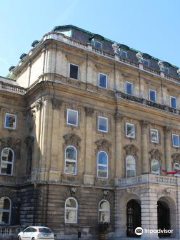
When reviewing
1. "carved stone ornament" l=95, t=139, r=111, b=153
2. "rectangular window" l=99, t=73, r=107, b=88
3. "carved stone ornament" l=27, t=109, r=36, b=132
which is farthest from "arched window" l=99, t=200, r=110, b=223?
"rectangular window" l=99, t=73, r=107, b=88

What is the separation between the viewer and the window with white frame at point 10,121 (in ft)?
119

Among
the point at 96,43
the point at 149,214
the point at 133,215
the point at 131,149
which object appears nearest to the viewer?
the point at 149,214

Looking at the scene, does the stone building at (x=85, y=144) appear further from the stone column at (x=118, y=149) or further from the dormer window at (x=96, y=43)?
the stone column at (x=118, y=149)

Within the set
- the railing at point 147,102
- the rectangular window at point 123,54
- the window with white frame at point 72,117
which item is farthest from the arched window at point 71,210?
the rectangular window at point 123,54

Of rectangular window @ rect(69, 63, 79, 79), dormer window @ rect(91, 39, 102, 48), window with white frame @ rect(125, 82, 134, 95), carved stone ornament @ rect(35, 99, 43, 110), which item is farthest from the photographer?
dormer window @ rect(91, 39, 102, 48)

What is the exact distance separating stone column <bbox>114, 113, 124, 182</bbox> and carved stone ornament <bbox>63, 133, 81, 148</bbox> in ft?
15.6

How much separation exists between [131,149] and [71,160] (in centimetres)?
765

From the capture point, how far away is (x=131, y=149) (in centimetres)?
3812

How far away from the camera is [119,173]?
36.5 meters

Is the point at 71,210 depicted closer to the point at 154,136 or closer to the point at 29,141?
the point at 29,141

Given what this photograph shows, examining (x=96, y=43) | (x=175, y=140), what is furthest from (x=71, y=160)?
(x=96, y=43)

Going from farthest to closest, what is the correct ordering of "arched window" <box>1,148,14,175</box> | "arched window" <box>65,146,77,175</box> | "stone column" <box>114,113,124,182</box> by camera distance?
"stone column" <box>114,113,124,182</box> → "arched window" <box>1,148,14,175</box> → "arched window" <box>65,146,77,175</box>

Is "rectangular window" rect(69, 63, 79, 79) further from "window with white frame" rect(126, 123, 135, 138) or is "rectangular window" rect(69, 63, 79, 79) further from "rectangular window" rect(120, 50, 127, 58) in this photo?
"rectangular window" rect(120, 50, 127, 58)

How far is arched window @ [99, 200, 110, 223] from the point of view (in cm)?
3413
